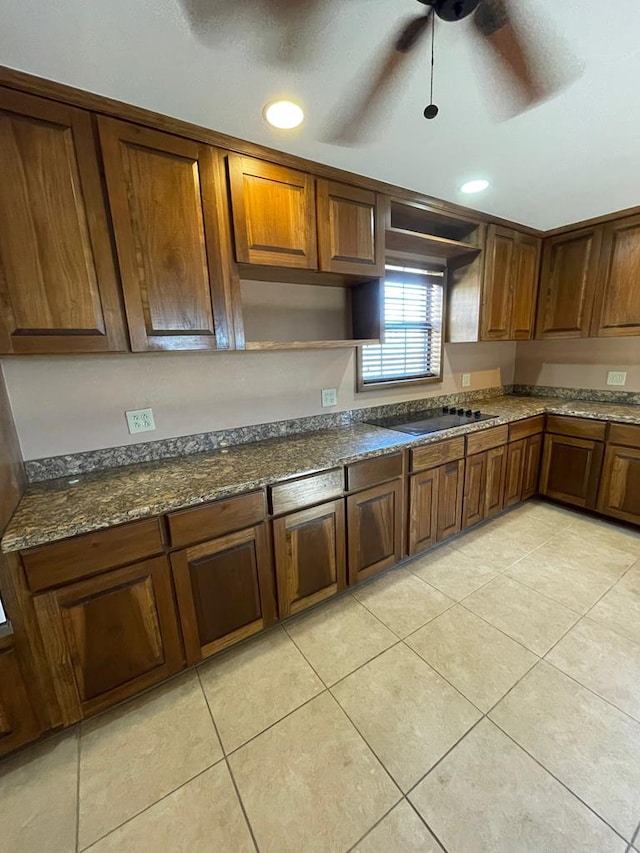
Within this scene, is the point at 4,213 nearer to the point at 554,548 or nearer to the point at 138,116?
the point at 138,116

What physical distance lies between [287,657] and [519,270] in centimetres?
325

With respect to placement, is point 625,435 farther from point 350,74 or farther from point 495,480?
point 350,74

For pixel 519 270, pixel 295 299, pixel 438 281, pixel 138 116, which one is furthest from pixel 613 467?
pixel 138 116

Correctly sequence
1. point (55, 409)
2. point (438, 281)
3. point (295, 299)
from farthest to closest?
point (438, 281), point (295, 299), point (55, 409)

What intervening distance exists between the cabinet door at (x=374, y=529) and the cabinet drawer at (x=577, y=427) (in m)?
1.72

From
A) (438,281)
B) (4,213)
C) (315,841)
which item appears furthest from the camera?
(438,281)

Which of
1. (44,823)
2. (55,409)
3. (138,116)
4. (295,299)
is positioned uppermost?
(138,116)

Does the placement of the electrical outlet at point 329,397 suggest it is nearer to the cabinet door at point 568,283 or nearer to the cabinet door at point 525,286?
the cabinet door at point 525,286

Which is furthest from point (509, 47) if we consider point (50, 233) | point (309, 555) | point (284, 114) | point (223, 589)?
point (223, 589)

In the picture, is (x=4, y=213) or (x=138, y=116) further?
(x=138, y=116)

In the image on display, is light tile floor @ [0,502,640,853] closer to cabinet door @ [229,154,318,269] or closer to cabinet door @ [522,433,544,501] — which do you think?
cabinet door @ [522,433,544,501]

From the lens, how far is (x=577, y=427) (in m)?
2.78

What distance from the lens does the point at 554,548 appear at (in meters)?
2.47

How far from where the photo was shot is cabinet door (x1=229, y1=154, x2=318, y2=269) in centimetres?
159
